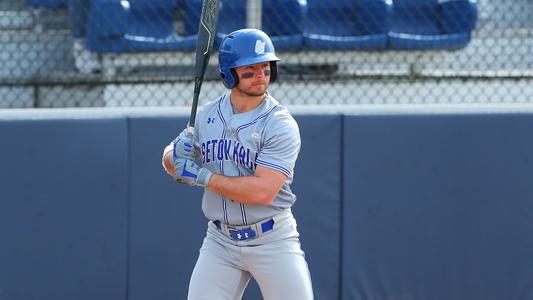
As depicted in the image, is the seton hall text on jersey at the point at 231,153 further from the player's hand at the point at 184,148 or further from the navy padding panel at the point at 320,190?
the navy padding panel at the point at 320,190

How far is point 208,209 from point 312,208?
4.37 ft

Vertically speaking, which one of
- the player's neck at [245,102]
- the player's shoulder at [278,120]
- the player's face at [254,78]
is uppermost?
the player's face at [254,78]

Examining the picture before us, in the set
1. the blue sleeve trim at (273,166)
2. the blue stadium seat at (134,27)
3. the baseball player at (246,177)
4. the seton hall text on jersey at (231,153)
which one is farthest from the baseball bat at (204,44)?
the blue stadium seat at (134,27)


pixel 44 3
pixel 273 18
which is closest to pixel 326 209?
pixel 273 18

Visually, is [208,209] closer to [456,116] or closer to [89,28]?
[456,116]

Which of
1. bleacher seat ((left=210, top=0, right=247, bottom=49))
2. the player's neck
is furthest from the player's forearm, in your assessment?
bleacher seat ((left=210, top=0, right=247, bottom=49))

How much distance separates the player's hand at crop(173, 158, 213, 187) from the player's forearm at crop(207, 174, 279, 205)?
28 millimetres

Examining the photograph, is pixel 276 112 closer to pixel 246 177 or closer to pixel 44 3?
pixel 246 177

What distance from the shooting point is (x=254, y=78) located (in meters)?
3.37

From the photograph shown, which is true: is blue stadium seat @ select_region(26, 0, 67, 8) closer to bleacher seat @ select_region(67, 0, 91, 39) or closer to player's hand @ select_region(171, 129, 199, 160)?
bleacher seat @ select_region(67, 0, 91, 39)

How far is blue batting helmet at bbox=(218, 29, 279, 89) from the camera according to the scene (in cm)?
333

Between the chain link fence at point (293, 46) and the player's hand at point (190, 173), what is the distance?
2477 mm

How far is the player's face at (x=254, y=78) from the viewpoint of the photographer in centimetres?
336

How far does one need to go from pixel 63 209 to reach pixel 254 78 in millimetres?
1767
